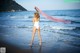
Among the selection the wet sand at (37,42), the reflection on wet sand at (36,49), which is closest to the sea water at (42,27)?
the wet sand at (37,42)

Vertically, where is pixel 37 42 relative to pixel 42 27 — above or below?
below

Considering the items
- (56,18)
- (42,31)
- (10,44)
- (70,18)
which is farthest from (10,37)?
(70,18)

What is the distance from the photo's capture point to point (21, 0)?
10.9 ft

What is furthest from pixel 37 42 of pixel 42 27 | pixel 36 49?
pixel 42 27

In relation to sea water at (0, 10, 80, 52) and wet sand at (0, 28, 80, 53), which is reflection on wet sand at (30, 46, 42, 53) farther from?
sea water at (0, 10, 80, 52)

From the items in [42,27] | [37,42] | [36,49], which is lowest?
[36,49]

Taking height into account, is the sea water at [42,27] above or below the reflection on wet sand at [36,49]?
above

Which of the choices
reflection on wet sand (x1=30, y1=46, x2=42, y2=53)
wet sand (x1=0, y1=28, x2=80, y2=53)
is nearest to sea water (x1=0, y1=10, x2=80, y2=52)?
wet sand (x1=0, y1=28, x2=80, y2=53)

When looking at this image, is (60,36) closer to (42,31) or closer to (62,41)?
(62,41)

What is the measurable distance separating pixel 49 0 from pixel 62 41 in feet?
2.56

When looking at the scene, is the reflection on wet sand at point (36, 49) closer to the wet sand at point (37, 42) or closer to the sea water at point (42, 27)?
the wet sand at point (37, 42)

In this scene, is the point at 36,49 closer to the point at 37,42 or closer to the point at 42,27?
the point at 37,42

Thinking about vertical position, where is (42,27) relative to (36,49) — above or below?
above

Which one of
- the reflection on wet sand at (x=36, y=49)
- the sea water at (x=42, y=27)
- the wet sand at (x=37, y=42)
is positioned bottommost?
the reflection on wet sand at (x=36, y=49)
